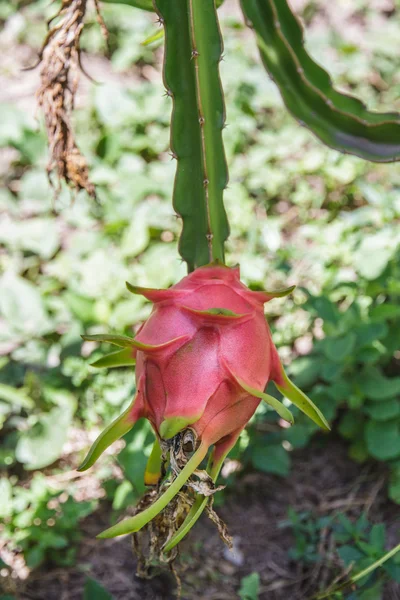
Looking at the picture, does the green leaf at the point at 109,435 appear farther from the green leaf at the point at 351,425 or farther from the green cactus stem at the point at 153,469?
the green leaf at the point at 351,425

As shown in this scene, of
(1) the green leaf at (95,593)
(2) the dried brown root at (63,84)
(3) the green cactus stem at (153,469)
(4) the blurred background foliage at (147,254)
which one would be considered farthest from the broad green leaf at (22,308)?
(3) the green cactus stem at (153,469)

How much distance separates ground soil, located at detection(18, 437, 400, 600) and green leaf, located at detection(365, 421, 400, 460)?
0.15 m

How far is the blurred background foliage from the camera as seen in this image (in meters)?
1.53

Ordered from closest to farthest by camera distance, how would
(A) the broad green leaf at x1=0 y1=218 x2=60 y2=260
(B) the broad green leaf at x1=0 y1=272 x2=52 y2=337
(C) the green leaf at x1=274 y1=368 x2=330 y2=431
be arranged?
(C) the green leaf at x1=274 y1=368 x2=330 y2=431, (B) the broad green leaf at x1=0 y1=272 x2=52 y2=337, (A) the broad green leaf at x1=0 y1=218 x2=60 y2=260

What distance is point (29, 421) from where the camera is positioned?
170cm

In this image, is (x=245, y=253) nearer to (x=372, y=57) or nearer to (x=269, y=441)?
(x=269, y=441)

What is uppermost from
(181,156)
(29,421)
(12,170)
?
(181,156)

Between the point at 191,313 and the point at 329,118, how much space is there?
686mm

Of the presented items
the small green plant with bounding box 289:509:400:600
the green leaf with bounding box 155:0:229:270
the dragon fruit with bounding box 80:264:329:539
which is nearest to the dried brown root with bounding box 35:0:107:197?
the green leaf with bounding box 155:0:229:270

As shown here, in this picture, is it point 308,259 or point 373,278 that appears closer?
point 373,278

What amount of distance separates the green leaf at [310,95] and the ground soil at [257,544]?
0.83m

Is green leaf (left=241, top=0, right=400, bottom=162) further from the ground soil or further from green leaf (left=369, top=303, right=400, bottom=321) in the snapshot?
the ground soil

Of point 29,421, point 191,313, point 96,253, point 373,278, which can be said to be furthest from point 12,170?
point 191,313

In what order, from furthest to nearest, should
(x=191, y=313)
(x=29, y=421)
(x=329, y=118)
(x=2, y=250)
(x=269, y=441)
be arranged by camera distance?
(x=2, y=250)
(x=29, y=421)
(x=269, y=441)
(x=329, y=118)
(x=191, y=313)
